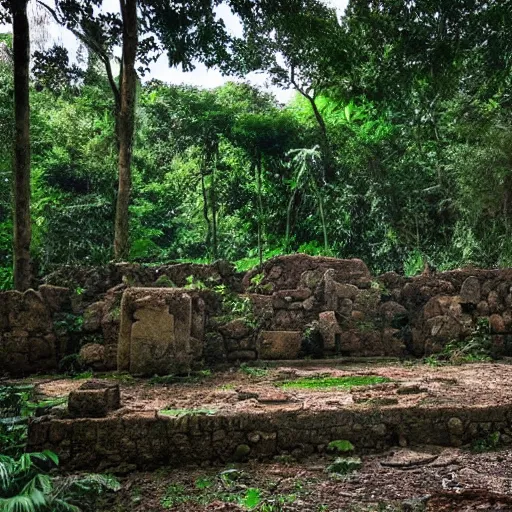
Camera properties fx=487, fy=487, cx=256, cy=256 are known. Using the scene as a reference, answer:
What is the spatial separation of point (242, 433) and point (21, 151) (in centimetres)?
641

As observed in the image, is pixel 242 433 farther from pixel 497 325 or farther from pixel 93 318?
pixel 497 325

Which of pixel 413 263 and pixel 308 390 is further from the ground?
pixel 413 263

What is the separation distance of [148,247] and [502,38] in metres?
9.51

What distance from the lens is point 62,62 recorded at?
11.3 meters

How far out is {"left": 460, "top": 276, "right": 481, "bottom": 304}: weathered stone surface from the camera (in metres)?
7.65

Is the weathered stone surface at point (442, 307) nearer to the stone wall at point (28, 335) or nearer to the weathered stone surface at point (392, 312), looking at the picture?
the weathered stone surface at point (392, 312)

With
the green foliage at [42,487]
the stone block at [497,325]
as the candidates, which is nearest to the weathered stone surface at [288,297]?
the stone block at [497,325]

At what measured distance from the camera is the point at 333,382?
17.0 feet

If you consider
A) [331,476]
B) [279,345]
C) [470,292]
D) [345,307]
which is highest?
[470,292]

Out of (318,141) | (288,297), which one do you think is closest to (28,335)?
(288,297)

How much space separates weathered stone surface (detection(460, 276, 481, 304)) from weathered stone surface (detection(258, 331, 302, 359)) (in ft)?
9.23

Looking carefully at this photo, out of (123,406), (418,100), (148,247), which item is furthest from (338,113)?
(123,406)

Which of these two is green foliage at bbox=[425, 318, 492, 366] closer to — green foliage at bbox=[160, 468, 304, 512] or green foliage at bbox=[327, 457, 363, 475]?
green foliage at bbox=[327, 457, 363, 475]

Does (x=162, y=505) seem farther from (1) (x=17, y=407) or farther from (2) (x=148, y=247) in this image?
(2) (x=148, y=247)
